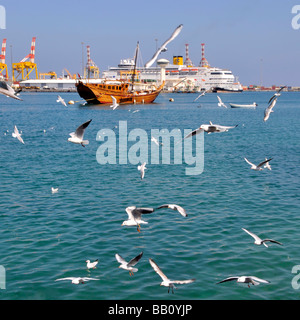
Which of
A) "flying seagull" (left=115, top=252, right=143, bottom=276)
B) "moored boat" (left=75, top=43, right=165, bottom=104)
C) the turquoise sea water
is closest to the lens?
"flying seagull" (left=115, top=252, right=143, bottom=276)

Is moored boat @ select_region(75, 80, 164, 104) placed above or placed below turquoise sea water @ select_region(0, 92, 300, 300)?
above

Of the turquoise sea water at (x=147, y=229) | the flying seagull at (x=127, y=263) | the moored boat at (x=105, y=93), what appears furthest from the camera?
the moored boat at (x=105, y=93)

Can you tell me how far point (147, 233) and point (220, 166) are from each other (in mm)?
11858

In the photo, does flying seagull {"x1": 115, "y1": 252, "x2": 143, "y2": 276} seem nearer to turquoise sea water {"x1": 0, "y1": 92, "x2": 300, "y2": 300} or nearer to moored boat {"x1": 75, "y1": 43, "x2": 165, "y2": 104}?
turquoise sea water {"x1": 0, "y1": 92, "x2": 300, "y2": 300}

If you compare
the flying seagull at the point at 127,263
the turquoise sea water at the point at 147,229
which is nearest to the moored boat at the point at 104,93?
the turquoise sea water at the point at 147,229

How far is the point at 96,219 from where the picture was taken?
14109mm

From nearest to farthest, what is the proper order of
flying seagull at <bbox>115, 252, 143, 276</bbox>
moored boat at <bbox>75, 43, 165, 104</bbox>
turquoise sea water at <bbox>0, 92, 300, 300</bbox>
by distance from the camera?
1. flying seagull at <bbox>115, 252, 143, 276</bbox>
2. turquoise sea water at <bbox>0, 92, 300, 300</bbox>
3. moored boat at <bbox>75, 43, 165, 104</bbox>

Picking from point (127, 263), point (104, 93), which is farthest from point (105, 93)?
point (127, 263)

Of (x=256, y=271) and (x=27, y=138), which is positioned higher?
(x=27, y=138)

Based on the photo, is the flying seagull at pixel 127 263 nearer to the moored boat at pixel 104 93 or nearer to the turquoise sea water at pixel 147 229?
the turquoise sea water at pixel 147 229

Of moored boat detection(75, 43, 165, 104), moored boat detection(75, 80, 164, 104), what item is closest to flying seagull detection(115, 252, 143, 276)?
moored boat detection(75, 43, 165, 104)
